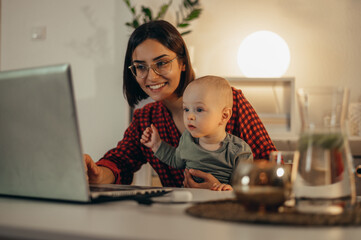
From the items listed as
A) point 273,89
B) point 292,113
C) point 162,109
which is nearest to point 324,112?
point 162,109

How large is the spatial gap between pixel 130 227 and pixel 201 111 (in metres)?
0.94

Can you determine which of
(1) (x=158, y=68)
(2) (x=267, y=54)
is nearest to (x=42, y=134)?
(1) (x=158, y=68)

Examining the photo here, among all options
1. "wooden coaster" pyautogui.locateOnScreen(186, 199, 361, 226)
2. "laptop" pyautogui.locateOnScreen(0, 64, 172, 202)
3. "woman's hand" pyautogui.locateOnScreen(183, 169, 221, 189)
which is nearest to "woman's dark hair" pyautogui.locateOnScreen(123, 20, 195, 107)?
"woman's hand" pyautogui.locateOnScreen(183, 169, 221, 189)

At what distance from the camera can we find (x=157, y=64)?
5.72ft

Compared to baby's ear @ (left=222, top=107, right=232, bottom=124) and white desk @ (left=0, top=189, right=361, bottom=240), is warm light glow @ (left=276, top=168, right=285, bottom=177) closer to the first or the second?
white desk @ (left=0, top=189, right=361, bottom=240)

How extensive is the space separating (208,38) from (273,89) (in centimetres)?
61

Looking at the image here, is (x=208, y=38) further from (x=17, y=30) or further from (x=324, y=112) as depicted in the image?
(x=324, y=112)

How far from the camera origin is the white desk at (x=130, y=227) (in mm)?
538

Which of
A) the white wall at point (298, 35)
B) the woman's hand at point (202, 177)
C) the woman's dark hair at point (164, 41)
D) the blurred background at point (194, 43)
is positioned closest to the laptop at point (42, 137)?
the woman's hand at point (202, 177)

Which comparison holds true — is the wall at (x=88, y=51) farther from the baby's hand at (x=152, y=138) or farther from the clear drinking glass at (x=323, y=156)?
the clear drinking glass at (x=323, y=156)

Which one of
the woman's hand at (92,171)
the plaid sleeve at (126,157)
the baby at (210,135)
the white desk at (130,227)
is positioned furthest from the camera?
the plaid sleeve at (126,157)

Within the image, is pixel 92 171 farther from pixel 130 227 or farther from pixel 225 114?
pixel 130 227

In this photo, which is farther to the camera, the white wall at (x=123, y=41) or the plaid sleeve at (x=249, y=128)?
the white wall at (x=123, y=41)

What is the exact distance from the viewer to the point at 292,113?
281cm
